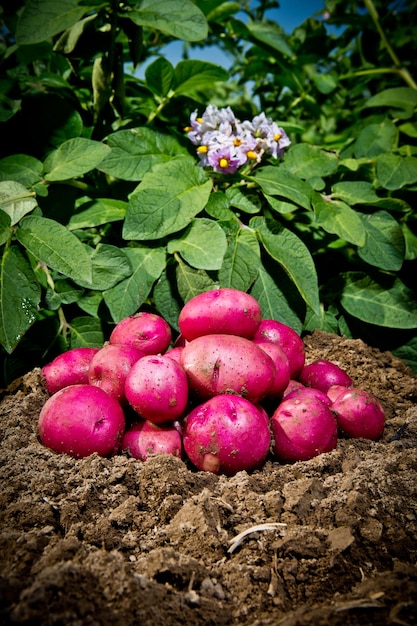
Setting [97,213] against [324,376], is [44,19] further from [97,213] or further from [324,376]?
[324,376]

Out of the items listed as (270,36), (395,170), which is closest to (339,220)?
(395,170)

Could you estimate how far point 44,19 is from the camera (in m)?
1.81

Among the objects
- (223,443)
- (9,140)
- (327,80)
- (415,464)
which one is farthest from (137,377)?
(327,80)

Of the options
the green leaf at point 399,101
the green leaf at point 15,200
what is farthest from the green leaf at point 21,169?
the green leaf at point 399,101

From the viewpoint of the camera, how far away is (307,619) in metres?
0.78

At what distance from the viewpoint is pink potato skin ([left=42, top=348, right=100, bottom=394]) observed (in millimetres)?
1559

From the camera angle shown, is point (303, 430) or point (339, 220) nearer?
point (303, 430)


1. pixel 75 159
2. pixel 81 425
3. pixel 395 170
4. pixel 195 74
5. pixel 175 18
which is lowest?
pixel 81 425

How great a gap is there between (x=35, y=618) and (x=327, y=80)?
329 cm

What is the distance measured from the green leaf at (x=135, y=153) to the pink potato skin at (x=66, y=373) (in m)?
0.84

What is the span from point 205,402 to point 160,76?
5.35ft

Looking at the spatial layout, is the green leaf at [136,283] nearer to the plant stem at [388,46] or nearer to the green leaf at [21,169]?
the green leaf at [21,169]

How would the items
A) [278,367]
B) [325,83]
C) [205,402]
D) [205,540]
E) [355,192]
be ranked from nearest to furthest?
[205,540], [205,402], [278,367], [355,192], [325,83]

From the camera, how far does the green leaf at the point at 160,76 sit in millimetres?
2154
